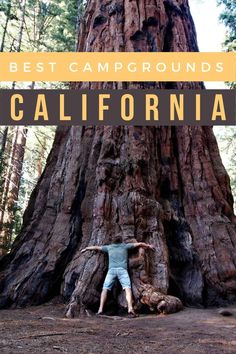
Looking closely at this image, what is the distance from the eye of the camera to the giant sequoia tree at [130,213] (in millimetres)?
6902

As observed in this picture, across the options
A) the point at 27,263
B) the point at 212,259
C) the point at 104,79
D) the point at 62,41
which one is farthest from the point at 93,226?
the point at 62,41

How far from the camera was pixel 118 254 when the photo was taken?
6.42 m

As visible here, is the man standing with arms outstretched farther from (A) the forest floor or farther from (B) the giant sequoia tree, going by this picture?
(A) the forest floor

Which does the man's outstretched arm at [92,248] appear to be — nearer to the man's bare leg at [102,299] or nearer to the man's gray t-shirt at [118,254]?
the man's gray t-shirt at [118,254]

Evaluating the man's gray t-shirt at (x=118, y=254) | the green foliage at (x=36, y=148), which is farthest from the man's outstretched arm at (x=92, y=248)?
the green foliage at (x=36, y=148)

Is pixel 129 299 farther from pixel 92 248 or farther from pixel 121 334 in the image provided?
pixel 121 334

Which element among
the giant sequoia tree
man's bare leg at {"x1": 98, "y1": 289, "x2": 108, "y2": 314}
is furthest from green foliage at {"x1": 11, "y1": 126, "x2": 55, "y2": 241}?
man's bare leg at {"x1": 98, "y1": 289, "x2": 108, "y2": 314}

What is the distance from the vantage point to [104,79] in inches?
355

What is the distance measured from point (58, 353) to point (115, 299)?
122 inches

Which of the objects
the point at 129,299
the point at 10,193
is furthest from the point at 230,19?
the point at 129,299

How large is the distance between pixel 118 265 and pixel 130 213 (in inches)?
43.2

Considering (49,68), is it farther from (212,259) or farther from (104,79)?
(212,259)

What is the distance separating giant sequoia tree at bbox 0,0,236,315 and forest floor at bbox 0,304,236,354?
0.82 m

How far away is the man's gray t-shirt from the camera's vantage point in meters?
6.37
